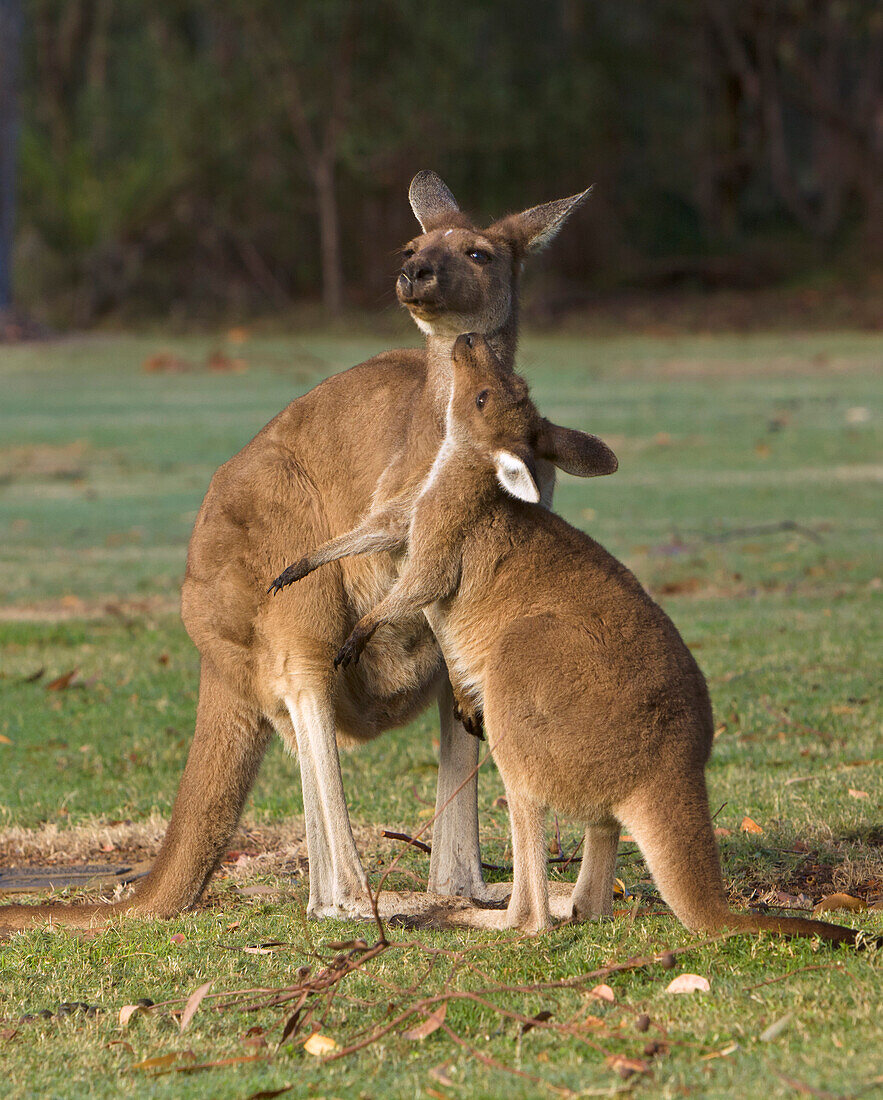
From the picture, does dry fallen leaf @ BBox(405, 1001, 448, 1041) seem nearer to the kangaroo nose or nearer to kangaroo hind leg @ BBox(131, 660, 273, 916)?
kangaroo hind leg @ BBox(131, 660, 273, 916)

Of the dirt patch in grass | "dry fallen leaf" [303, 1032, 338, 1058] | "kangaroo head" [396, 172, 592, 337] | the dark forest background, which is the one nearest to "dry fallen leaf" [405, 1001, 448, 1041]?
"dry fallen leaf" [303, 1032, 338, 1058]

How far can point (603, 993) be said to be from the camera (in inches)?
116

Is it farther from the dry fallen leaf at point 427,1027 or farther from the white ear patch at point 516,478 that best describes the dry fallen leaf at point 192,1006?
the white ear patch at point 516,478

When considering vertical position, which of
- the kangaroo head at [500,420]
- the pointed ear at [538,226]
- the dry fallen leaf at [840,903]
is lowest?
the dry fallen leaf at [840,903]

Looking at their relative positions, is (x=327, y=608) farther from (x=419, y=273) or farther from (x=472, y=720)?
(x=419, y=273)

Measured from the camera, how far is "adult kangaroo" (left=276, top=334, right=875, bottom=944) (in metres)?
3.10

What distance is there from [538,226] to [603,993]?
1.97m

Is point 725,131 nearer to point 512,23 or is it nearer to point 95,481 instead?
point 512,23

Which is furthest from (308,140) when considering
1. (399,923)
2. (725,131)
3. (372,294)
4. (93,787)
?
(399,923)

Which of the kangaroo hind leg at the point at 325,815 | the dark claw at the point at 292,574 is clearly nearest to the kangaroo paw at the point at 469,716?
the kangaroo hind leg at the point at 325,815

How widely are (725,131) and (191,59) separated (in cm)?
1092

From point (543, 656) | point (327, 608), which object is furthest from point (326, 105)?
point (543, 656)

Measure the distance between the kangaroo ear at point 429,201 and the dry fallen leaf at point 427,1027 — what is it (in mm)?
2112

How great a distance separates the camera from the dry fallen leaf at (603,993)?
292 cm
